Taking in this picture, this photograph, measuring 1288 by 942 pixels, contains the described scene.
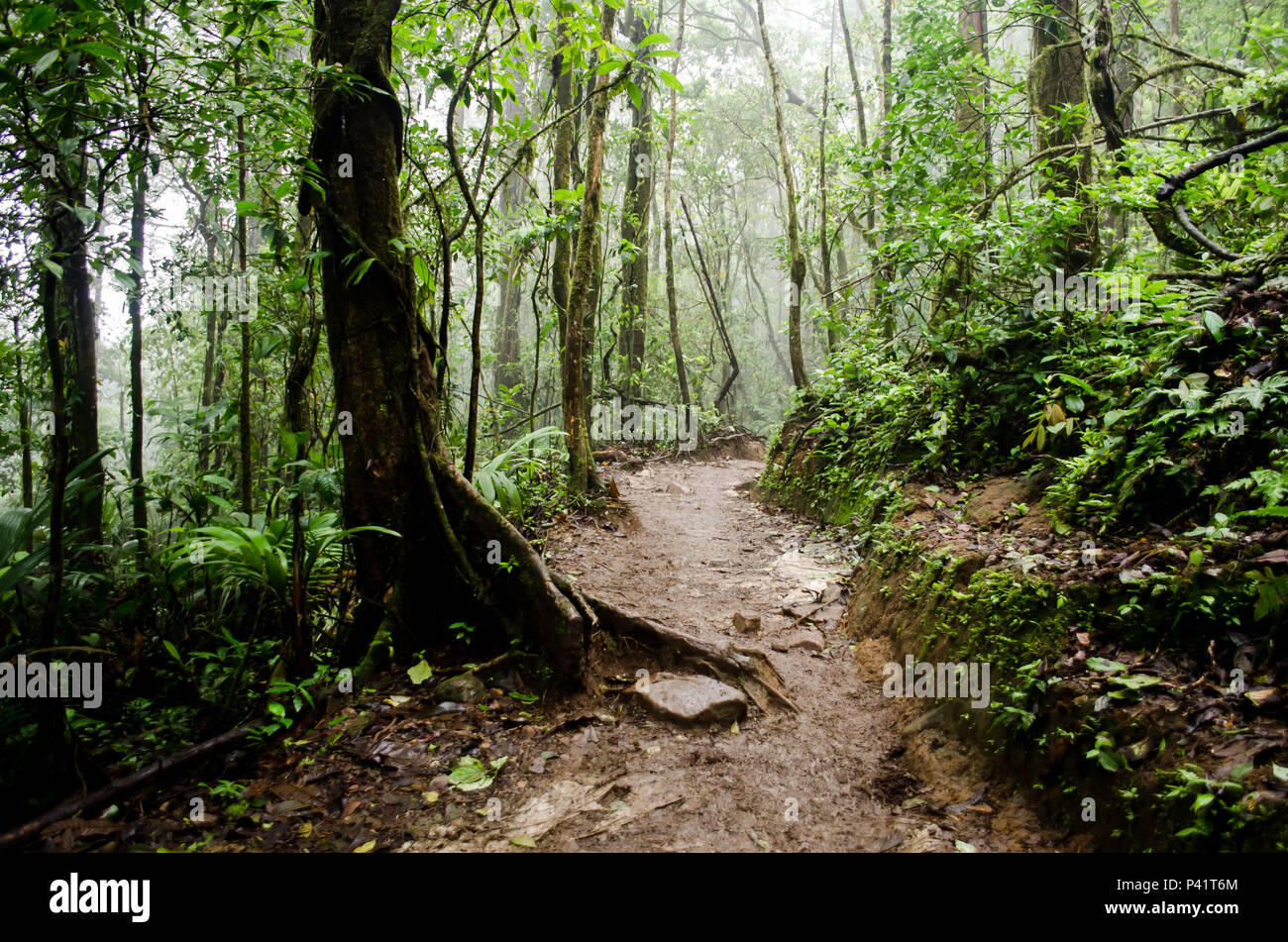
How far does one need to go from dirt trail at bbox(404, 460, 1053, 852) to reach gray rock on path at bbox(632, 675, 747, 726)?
73 millimetres

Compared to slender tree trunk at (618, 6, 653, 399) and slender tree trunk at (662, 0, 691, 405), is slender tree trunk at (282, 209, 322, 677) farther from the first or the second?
slender tree trunk at (662, 0, 691, 405)

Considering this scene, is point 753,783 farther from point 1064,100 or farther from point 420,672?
point 1064,100

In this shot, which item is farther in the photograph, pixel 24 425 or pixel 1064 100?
pixel 1064 100

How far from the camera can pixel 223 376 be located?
1079 cm

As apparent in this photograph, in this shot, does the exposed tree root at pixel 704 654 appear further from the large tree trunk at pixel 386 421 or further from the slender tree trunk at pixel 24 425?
the slender tree trunk at pixel 24 425

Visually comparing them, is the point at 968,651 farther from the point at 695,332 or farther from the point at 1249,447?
the point at 695,332

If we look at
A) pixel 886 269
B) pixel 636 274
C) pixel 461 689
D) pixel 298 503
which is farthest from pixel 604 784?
pixel 636 274

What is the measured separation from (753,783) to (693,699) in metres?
0.70

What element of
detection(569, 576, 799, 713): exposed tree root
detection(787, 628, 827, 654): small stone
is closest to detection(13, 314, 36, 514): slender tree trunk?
detection(569, 576, 799, 713): exposed tree root

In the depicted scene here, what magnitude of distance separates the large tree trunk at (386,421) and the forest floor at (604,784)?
1.39 feet

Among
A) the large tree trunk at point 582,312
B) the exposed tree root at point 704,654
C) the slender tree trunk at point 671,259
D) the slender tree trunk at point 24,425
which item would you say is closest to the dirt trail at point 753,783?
the exposed tree root at point 704,654

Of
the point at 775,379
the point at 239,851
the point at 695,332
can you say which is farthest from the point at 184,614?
the point at 775,379

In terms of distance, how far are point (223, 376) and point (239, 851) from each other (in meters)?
10.4

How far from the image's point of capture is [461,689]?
3.78 m
